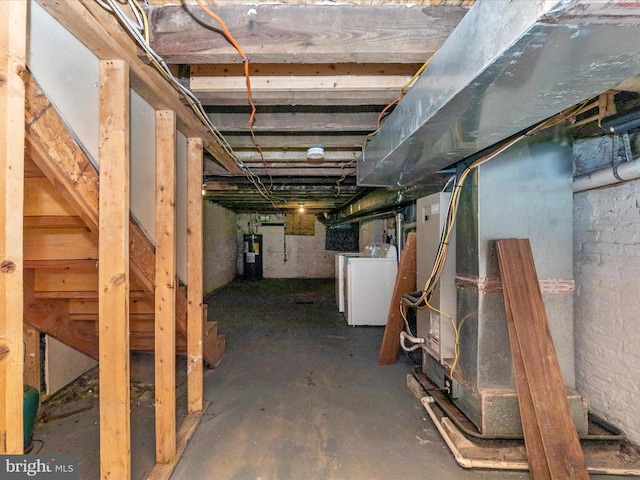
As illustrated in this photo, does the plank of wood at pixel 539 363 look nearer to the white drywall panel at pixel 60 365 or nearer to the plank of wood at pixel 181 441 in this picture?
the plank of wood at pixel 181 441

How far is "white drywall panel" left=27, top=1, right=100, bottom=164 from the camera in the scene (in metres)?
0.93

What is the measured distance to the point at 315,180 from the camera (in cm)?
364

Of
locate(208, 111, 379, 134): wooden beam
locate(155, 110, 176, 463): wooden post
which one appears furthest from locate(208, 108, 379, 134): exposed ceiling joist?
locate(155, 110, 176, 463): wooden post

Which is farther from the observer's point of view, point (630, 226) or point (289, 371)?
point (289, 371)

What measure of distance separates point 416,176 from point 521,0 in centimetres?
143

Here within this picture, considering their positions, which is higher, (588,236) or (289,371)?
(588,236)

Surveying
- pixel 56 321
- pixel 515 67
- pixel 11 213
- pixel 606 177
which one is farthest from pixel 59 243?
pixel 606 177

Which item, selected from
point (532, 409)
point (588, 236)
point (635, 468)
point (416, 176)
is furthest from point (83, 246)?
point (635, 468)

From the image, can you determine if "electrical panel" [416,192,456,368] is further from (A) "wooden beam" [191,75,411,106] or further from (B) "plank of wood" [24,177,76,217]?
(B) "plank of wood" [24,177,76,217]

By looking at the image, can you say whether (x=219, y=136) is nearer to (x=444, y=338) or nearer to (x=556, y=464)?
(x=444, y=338)

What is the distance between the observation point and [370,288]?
381 centimetres

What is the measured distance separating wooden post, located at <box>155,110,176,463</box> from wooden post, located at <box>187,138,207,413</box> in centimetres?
36

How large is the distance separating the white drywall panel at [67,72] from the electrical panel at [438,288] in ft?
6.49

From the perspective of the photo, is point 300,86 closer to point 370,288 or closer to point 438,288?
point 438,288
